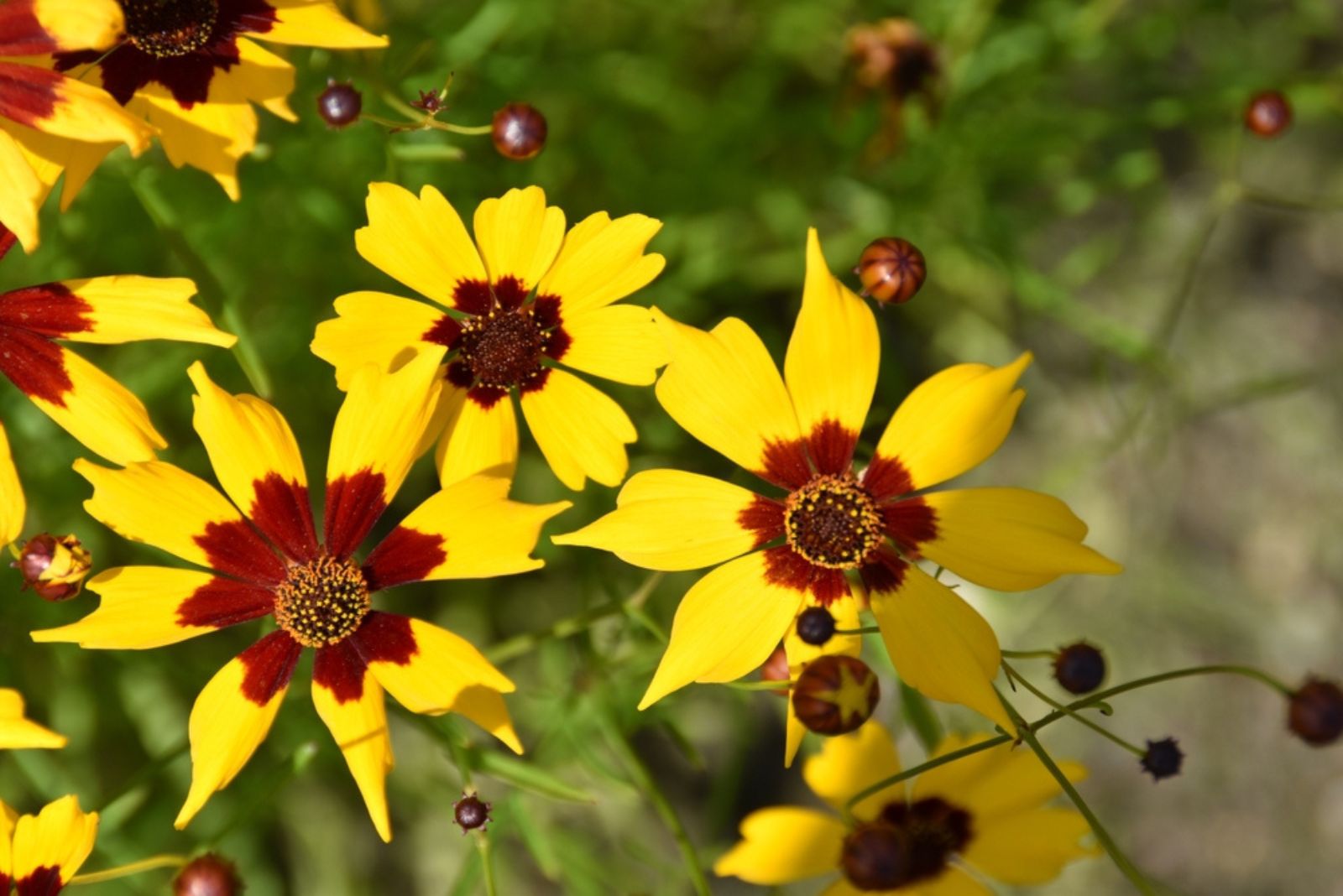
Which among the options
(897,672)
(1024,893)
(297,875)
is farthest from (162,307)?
(1024,893)

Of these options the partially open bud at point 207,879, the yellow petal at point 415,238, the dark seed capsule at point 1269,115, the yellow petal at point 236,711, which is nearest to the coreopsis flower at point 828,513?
the yellow petal at point 415,238

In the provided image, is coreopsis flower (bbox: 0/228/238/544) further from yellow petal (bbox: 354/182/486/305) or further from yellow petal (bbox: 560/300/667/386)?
yellow petal (bbox: 560/300/667/386)

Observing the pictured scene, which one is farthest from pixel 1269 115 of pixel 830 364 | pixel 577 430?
pixel 577 430

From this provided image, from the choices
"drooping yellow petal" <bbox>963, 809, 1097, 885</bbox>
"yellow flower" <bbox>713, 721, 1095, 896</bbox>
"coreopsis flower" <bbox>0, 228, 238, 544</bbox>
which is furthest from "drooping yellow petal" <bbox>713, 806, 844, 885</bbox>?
"coreopsis flower" <bbox>0, 228, 238, 544</bbox>

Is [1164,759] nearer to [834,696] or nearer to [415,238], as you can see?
[834,696]

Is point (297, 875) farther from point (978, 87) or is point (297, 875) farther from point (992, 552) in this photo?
point (978, 87)

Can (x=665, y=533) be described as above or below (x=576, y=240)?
below

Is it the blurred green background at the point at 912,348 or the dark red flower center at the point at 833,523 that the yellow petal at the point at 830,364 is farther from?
the blurred green background at the point at 912,348
